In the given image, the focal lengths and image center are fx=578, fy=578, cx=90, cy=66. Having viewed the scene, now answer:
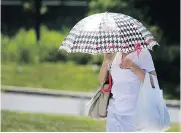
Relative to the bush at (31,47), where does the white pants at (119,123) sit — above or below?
above

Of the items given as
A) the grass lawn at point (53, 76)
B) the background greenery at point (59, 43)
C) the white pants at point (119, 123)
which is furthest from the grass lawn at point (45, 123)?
the grass lawn at point (53, 76)

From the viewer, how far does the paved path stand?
28.7 feet

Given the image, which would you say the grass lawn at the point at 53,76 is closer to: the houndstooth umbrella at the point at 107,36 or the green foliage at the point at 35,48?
the green foliage at the point at 35,48

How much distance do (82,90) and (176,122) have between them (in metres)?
2.89

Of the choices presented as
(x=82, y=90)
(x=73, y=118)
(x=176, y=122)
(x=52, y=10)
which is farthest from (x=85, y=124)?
(x=52, y=10)

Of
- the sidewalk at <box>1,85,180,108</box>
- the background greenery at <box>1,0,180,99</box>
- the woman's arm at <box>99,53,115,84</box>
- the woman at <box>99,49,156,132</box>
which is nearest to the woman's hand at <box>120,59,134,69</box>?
the woman at <box>99,49,156,132</box>

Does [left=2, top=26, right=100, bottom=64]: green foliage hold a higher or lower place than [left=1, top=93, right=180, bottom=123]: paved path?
higher

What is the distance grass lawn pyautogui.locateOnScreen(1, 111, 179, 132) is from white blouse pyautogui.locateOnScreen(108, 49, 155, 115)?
7.34 ft

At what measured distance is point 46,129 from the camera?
21.6 ft

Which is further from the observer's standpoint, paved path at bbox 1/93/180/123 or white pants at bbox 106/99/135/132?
paved path at bbox 1/93/180/123

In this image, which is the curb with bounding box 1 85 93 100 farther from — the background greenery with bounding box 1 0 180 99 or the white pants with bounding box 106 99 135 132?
the white pants with bounding box 106 99 135 132

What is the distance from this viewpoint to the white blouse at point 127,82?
4.28 m

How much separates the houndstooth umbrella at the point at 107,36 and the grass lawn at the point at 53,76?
20.7 feet

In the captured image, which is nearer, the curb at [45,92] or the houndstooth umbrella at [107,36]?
the houndstooth umbrella at [107,36]
